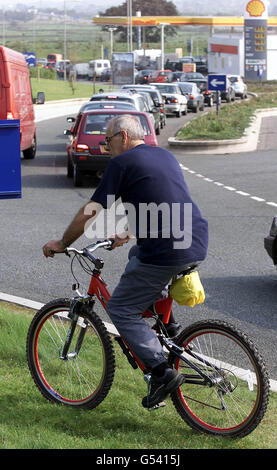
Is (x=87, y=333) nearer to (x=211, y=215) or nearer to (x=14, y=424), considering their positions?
(x=14, y=424)

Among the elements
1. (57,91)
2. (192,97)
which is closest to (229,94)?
(192,97)

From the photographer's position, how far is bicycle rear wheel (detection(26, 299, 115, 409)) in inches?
217

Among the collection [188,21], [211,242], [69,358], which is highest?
[188,21]

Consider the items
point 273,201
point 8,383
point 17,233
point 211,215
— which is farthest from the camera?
point 273,201

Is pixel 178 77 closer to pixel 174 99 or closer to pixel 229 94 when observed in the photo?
pixel 229 94

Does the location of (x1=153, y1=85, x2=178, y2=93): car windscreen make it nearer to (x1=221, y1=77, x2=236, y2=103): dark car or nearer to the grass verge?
the grass verge

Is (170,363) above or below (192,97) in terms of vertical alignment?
above

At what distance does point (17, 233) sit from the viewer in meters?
12.9

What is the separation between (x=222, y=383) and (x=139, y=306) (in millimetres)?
630

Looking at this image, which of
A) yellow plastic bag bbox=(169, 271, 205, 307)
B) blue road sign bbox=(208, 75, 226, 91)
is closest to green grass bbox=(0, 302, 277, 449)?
yellow plastic bag bbox=(169, 271, 205, 307)

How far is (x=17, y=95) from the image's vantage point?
2088cm

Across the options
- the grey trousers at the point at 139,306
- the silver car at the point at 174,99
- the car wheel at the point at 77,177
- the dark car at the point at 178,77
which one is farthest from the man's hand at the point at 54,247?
the dark car at the point at 178,77

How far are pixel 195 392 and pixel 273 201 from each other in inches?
446
